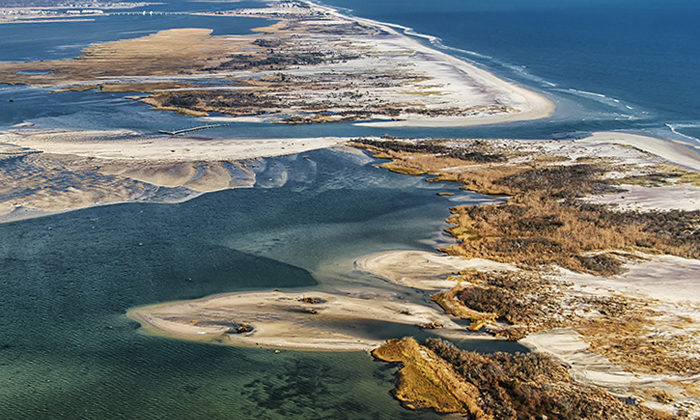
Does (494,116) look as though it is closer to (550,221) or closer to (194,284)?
(550,221)

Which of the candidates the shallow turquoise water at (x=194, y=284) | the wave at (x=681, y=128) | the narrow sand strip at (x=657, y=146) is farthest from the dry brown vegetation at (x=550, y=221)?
the wave at (x=681, y=128)

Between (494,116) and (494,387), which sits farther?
(494,116)

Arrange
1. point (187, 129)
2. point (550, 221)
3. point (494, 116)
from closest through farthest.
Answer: point (550, 221) < point (187, 129) < point (494, 116)

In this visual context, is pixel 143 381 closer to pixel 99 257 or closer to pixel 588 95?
pixel 99 257

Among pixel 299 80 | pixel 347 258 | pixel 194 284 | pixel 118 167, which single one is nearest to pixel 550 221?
pixel 347 258

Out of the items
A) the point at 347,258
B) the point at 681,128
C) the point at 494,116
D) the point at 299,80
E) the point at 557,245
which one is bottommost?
the point at 347,258

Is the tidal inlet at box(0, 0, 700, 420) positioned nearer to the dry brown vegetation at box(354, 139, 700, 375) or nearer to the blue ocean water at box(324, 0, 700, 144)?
the dry brown vegetation at box(354, 139, 700, 375)

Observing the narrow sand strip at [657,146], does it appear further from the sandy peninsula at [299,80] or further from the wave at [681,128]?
the sandy peninsula at [299,80]
